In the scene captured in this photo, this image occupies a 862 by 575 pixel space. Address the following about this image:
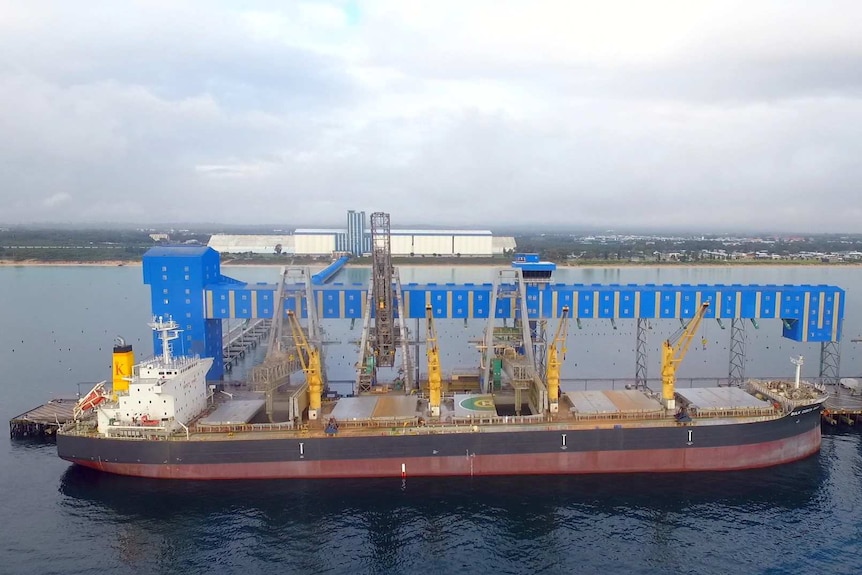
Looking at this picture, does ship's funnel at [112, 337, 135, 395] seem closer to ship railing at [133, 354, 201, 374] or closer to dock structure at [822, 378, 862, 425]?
ship railing at [133, 354, 201, 374]

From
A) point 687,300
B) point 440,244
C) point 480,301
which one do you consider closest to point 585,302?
point 687,300

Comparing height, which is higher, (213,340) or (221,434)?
(213,340)

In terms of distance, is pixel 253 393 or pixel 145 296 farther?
pixel 145 296

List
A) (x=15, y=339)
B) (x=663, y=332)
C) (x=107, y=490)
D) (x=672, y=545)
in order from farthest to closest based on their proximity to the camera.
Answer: (x=663, y=332), (x=15, y=339), (x=107, y=490), (x=672, y=545)

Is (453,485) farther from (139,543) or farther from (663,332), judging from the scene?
(663,332)

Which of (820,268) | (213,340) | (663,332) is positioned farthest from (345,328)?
(820,268)

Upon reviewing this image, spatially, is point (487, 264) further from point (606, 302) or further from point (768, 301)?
point (768, 301)

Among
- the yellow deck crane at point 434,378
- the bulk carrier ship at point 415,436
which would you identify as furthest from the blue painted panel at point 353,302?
the yellow deck crane at point 434,378
